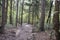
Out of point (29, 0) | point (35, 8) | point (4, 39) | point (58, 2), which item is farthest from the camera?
point (29, 0)

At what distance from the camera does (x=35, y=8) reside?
88.1 ft

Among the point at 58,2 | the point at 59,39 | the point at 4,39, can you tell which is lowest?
the point at 4,39

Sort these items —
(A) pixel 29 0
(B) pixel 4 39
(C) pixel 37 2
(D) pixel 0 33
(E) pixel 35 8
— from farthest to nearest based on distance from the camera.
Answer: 1. (A) pixel 29 0
2. (E) pixel 35 8
3. (C) pixel 37 2
4. (D) pixel 0 33
5. (B) pixel 4 39

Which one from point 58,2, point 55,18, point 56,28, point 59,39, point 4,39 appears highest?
point 58,2

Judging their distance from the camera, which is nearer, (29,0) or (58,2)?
→ (58,2)

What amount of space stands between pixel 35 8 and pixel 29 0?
4.90m

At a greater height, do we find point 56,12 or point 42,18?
point 56,12

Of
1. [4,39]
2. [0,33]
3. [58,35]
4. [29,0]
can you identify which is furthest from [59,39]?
[29,0]

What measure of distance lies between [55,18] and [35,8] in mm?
20019

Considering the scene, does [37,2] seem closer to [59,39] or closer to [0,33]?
[0,33]

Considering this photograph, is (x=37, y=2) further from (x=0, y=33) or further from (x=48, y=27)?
(x=0, y=33)

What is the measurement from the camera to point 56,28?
22.7 ft

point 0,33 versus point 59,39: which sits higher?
point 59,39

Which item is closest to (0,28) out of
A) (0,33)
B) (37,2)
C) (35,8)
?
(0,33)
